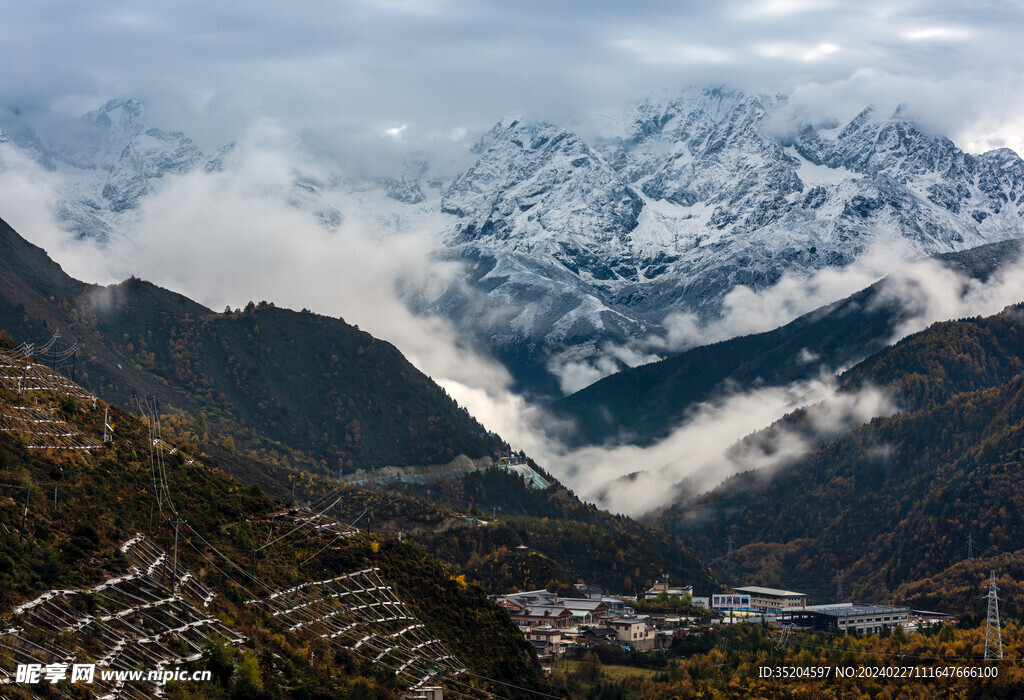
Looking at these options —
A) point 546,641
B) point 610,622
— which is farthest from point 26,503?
point 610,622

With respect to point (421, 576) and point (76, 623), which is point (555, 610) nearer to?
point (421, 576)

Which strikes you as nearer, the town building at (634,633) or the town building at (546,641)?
the town building at (546,641)

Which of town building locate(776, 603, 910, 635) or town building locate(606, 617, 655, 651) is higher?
town building locate(776, 603, 910, 635)

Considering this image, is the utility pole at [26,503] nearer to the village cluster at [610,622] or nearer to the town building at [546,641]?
the village cluster at [610,622]

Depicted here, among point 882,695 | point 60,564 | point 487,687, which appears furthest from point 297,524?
point 882,695

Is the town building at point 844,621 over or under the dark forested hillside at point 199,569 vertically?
over

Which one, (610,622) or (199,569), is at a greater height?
(610,622)

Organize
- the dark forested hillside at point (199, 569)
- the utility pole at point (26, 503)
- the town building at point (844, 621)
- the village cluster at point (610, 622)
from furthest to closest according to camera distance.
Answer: the town building at point (844, 621) < the village cluster at point (610, 622) < the utility pole at point (26, 503) < the dark forested hillside at point (199, 569)

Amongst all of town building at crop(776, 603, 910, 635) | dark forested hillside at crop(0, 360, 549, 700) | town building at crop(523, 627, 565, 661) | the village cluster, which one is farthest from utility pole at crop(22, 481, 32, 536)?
town building at crop(776, 603, 910, 635)

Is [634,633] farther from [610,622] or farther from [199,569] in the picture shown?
[199,569]

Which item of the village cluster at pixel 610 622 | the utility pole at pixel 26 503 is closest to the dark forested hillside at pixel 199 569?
the utility pole at pixel 26 503

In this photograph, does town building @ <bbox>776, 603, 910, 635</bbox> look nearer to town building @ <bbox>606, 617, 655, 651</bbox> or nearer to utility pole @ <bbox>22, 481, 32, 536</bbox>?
town building @ <bbox>606, 617, 655, 651</bbox>
